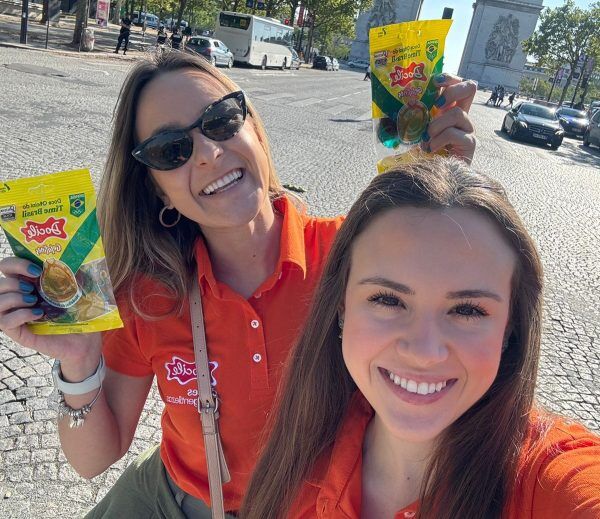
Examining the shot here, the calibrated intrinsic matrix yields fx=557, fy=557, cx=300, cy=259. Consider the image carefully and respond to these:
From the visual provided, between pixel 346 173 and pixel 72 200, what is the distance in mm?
8076

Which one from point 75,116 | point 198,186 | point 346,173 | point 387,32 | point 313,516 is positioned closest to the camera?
point 313,516

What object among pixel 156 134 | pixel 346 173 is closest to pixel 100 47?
pixel 346 173

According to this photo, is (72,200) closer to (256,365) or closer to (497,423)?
(256,365)

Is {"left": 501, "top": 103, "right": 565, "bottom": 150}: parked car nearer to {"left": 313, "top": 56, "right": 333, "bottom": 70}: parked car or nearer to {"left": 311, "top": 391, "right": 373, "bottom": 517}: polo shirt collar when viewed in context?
{"left": 311, "top": 391, "right": 373, "bottom": 517}: polo shirt collar

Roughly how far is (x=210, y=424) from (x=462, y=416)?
74 centimetres

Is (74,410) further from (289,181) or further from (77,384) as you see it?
(289,181)

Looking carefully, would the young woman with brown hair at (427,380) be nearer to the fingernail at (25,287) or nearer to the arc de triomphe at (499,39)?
the fingernail at (25,287)

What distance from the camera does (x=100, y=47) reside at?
24.3 meters

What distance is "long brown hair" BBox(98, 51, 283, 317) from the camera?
1874 mm

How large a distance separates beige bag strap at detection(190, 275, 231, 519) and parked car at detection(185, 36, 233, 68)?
83.0 ft

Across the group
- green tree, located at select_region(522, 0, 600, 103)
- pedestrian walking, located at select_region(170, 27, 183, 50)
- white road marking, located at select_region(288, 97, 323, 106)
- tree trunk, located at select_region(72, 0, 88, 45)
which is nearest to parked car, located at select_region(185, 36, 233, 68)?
pedestrian walking, located at select_region(170, 27, 183, 50)

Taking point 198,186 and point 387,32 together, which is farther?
point 198,186

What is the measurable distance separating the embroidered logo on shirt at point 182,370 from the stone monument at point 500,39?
8251cm

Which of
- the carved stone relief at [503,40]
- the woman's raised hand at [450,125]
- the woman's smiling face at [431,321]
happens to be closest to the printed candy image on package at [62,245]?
the woman's smiling face at [431,321]
